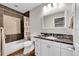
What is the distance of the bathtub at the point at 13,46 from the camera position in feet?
4.42

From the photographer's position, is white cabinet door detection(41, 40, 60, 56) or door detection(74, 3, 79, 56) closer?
door detection(74, 3, 79, 56)

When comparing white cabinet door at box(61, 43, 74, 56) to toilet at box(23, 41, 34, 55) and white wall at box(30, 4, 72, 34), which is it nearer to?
white wall at box(30, 4, 72, 34)

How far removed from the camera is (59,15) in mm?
1377

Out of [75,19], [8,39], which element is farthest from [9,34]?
[75,19]

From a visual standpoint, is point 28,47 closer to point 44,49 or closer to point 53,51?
point 44,49

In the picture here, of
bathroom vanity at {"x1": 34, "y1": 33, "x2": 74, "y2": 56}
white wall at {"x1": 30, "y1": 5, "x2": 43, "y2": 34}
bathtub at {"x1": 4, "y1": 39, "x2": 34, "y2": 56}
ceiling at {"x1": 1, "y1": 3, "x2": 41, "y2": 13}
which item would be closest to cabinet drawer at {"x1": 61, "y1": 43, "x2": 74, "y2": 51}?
bathroom vanity at {"x1": 34, "y1": 33, "x2": 74, "y2": 56}

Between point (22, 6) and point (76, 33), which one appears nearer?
point (76, 33)

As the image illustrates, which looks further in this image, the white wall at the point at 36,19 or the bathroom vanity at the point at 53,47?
the white wall at the point at 36,19

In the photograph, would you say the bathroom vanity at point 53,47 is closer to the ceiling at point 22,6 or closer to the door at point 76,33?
the door at point 76,33

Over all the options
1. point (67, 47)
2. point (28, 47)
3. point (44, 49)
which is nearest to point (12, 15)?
point (28, 47)

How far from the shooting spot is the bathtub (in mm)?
1349

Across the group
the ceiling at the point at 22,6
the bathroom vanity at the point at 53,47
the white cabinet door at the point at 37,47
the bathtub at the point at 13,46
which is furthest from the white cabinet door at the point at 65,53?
the ceiling at the point at 22,6

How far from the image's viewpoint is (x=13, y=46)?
1.38m

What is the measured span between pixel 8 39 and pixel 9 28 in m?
0.14
